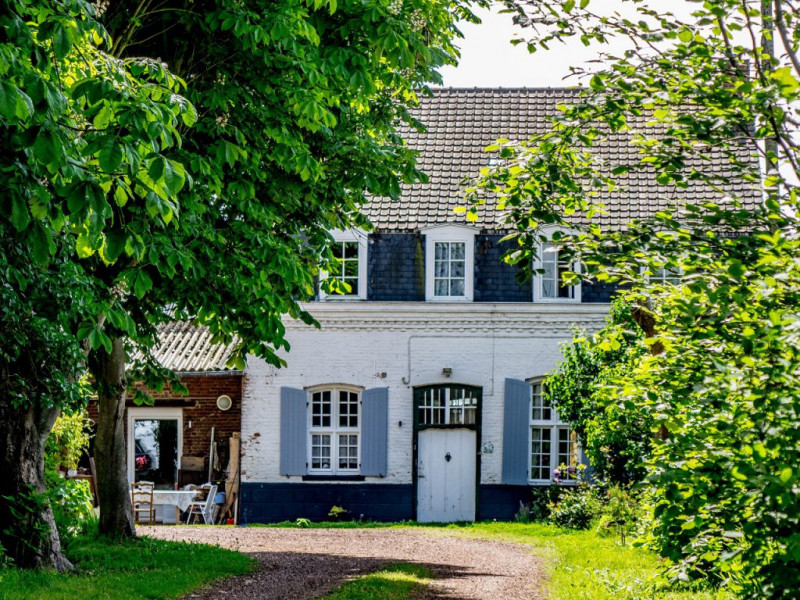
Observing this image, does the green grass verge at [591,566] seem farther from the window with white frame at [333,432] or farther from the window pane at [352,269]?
the window pane at [352,269]

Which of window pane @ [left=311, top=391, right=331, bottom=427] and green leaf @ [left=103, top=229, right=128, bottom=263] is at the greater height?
green leaf @ [left=103, top=229, right=128, bottom=263]

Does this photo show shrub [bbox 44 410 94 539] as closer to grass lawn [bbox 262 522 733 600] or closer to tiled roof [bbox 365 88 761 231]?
grass lawn [bbox 262 522 733 600]

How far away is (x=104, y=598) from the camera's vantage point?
10789 mm

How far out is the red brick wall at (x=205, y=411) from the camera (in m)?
24.7

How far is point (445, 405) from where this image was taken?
24.0m

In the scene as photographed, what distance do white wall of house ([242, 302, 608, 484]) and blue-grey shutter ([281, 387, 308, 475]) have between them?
197 millimetres

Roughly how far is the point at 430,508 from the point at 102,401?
401 inches

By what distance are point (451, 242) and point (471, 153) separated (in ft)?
9.55

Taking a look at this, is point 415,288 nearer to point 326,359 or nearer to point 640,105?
point 326,359

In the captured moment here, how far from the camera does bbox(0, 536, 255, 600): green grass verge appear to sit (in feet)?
35.5

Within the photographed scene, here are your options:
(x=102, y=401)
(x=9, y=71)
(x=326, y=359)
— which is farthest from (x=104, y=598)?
(x=326, y=359)

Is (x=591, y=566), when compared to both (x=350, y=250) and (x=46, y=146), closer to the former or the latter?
(x=46, y=146)

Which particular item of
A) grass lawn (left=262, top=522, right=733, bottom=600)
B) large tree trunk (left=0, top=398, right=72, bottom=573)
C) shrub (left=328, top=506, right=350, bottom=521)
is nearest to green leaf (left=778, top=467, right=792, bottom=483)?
grass lawn (left=262, top=522, right=733, bottom=600)

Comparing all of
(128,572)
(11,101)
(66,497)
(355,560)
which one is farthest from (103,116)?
(355,560)
